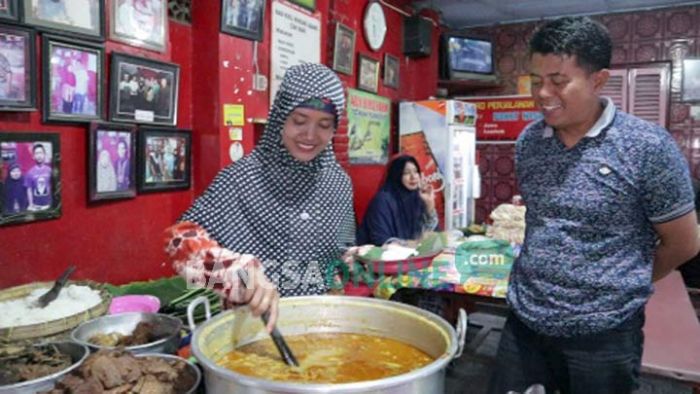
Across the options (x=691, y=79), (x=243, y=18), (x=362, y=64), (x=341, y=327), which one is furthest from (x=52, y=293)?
(x=691, y=79)

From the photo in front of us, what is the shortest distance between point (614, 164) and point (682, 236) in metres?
0.28

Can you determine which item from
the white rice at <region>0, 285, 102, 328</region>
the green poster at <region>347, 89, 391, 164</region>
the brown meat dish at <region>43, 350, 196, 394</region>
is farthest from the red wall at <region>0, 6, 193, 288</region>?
the green poster at <region>347, 89, 391, 164</region>

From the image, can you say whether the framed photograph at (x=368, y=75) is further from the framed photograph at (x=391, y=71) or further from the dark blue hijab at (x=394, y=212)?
the dark blue hijab at (x=394, y=212)

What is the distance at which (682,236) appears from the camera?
1356mm

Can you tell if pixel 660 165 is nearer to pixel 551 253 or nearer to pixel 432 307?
pixel 551 253

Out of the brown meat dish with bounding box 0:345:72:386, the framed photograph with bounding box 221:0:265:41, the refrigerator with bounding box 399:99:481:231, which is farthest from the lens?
the refrigerator with bounding box 399:99:481:231

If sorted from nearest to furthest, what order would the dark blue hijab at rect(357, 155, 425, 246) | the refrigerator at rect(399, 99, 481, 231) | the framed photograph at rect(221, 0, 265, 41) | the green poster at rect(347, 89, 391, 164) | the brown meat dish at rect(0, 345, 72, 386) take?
1. the brown meat dish at rect(0, 345, 72, 386)
2. the framed photograph at rect(221, 0, 265, 41)
3. the dark blue hijab at rect(357, 155, 425, 246)
4. the green poster at rect(347, 89, 391, 164)
5. the refrigerator at rect(399, 99, 481, 231)

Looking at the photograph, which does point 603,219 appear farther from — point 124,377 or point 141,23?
point 141,23

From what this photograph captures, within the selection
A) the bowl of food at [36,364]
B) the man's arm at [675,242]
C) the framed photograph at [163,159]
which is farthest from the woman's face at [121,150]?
the man's arm at [675,242]

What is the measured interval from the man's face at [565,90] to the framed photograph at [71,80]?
205 centimetres

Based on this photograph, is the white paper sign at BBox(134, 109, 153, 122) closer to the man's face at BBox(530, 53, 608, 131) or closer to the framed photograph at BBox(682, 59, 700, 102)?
the man's face at BBox(530, 53, 608, 131)

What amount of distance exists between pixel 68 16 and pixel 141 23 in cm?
45

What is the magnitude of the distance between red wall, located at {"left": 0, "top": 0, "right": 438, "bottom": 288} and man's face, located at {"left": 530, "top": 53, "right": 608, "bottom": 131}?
6.91 feet

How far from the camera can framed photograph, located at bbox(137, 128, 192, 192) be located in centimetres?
284
